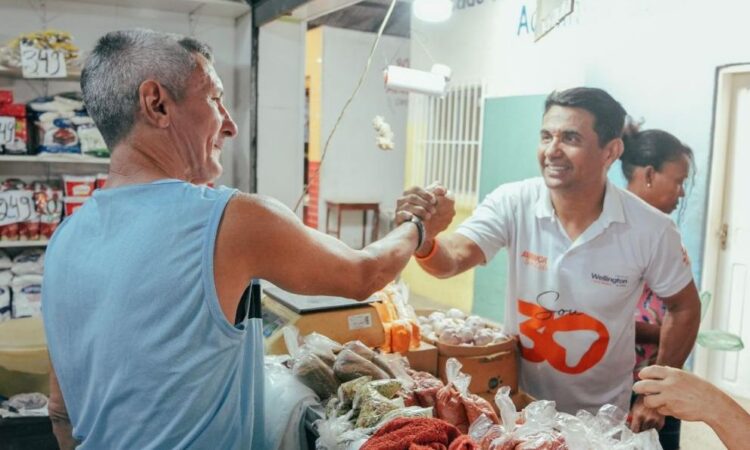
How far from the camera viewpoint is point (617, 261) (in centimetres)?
204

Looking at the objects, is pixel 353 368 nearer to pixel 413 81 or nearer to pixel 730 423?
pixel 730 423

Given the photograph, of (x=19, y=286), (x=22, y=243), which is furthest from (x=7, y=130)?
(x=19, y=286)

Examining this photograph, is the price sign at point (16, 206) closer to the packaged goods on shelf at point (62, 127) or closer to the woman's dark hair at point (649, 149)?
the packaged goods on shelf at point (62, 127)

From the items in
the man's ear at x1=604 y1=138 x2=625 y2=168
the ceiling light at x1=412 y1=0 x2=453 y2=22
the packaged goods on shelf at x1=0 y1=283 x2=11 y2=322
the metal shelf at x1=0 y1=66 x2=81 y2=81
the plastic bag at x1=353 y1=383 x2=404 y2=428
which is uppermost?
the ceiling light at x1=412 y1=0 x2=453 y2=22

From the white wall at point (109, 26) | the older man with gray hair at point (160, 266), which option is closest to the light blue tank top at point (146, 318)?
the older man with gray hair at point (160, 266)

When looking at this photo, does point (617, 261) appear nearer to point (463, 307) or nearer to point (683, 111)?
point (683, 111)

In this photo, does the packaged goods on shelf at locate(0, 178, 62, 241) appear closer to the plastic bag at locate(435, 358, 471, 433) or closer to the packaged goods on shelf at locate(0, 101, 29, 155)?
the packaged goods on shelf at locate(0, 101, 29, 155)

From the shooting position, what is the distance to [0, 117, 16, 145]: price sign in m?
3.23

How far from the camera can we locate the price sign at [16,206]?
329 centimetres

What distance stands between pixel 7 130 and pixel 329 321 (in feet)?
8.03

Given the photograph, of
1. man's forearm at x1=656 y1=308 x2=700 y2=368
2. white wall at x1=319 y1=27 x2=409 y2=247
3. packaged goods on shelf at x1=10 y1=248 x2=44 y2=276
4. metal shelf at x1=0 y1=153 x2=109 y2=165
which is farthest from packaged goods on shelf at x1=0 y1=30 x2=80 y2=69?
white wall at x1=319 y1=27 x2=409 y2=247

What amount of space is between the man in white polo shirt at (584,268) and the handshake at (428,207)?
0.19 metres

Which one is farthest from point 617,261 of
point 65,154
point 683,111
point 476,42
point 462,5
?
point 462,5

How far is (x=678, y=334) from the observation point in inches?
81.7
